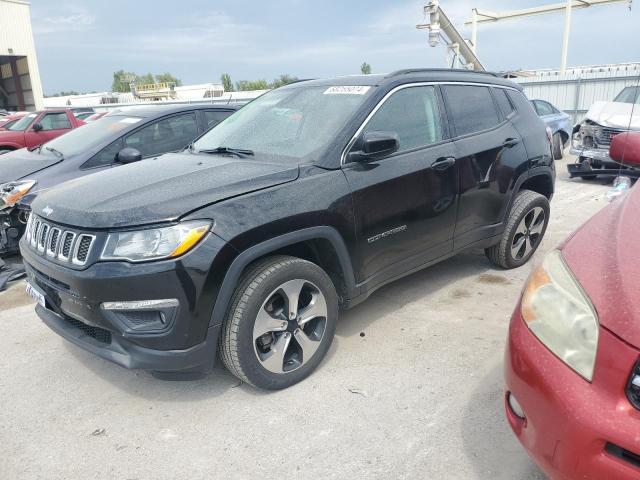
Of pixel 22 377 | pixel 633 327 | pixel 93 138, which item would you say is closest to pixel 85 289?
pixel 22 377

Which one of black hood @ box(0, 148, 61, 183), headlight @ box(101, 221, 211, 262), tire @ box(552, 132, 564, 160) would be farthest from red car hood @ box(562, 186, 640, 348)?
tire @ box(552, 132, 564, 160)

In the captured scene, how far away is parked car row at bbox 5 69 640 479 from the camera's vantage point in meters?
1.57

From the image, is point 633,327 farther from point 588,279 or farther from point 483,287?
point 483,287

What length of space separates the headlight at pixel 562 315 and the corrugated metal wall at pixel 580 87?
1575 centimetres

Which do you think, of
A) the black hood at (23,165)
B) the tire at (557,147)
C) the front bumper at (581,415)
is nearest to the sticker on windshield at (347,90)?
the front bumper at (581,415)

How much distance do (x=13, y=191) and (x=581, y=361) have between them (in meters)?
5.32

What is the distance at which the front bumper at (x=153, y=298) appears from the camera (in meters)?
2.38

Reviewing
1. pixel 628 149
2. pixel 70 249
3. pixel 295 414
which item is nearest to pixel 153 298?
pixel 70 249

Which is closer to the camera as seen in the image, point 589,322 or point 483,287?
point 589,322

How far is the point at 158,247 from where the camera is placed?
2.41 meters

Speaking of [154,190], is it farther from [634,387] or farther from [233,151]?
[634,387]

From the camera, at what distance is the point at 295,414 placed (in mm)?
2703

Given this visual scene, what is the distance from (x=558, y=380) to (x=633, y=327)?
272 millimetres

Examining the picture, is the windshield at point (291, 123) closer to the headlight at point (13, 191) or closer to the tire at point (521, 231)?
the tire at point (521, 231)
